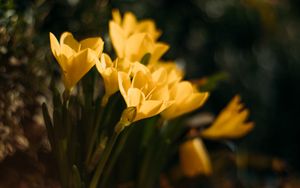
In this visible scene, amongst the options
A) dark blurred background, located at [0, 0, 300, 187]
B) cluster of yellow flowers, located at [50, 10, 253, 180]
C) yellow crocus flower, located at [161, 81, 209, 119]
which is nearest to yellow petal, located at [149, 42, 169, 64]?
cluster of yellow flowers, located at [50, 10, 253, 180]

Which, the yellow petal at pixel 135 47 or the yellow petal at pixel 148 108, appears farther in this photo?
the yellow petal at pixel 135 47

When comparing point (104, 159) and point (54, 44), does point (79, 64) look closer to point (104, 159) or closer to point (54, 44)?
point (54, 44)

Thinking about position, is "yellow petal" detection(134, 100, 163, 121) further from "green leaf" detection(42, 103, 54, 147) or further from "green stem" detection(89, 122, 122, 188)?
"green leaf" detection(42, 103, 54, 147)

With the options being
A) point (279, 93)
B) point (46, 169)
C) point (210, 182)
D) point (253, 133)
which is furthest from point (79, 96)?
point (279, 93)

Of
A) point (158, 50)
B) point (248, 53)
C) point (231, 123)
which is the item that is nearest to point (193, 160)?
point (231, 123)

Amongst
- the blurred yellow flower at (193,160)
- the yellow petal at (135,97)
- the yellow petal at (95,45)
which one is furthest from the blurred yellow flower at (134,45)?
the blurred yellow flower at (193,160)

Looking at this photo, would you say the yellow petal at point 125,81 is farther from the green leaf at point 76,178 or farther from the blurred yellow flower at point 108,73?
the green leaf at point 76,178

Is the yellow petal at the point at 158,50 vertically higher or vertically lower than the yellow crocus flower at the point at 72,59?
lower

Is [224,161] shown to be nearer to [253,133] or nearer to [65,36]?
[253,133]
